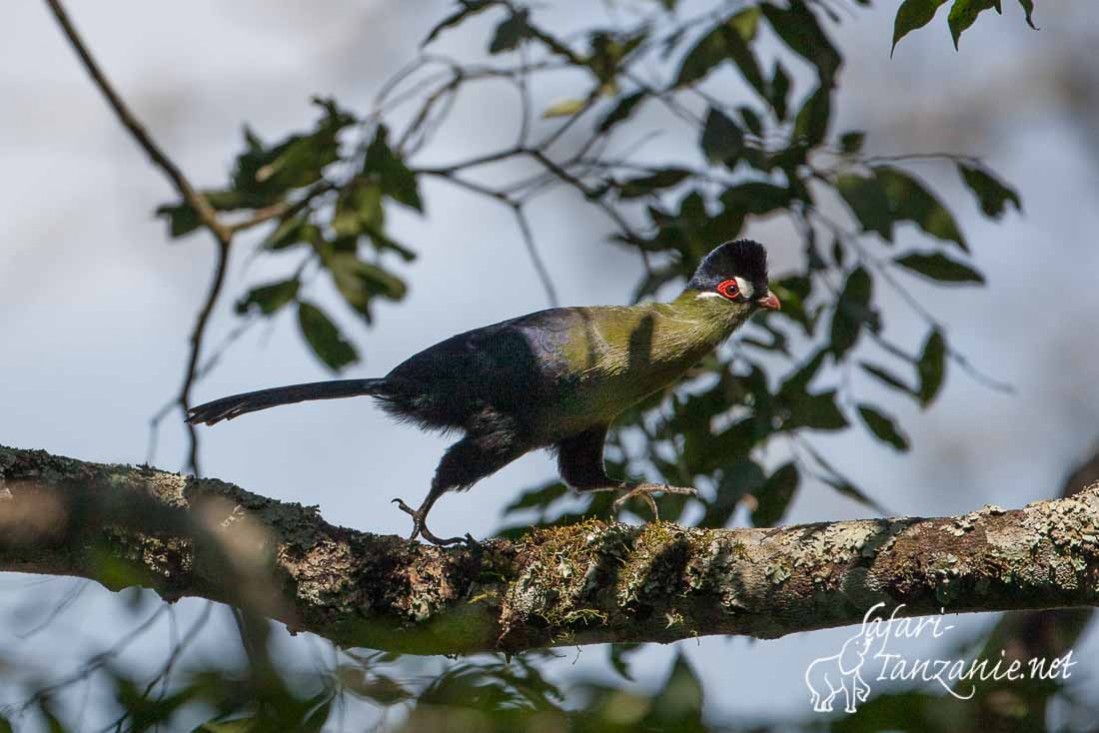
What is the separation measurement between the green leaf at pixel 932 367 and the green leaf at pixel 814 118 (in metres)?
0.74

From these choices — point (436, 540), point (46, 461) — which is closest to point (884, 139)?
point (436, 540)

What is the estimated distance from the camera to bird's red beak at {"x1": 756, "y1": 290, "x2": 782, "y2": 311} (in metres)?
3.99

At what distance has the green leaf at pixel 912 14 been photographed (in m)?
1.80

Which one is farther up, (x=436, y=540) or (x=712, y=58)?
(x=712, y=58)

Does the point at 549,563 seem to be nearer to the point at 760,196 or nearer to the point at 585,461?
the point at 585,461

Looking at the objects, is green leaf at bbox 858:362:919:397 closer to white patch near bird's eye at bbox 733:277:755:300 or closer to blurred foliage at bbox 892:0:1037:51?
white patch near bird's eye at bbox 733:277:755:300

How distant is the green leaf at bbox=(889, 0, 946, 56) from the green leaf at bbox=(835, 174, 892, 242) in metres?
1.85

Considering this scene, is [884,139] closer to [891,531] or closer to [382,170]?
[382,170]

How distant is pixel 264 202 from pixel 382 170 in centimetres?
49

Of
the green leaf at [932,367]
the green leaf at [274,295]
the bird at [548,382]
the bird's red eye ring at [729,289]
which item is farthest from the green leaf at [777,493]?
the green leaf at [274,295]

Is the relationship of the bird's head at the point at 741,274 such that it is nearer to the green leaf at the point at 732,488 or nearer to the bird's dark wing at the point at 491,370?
the bird's dark wing at the point at 491,370

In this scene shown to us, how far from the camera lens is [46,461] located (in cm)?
235

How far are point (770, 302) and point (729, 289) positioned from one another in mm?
142

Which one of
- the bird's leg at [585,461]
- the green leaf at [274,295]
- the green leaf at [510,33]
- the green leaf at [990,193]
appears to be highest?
the green leaf at [510,33]
